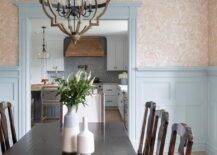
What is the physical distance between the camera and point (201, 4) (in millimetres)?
4887

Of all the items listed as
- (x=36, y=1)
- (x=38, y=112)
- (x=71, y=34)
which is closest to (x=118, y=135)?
(x=71, y=34)

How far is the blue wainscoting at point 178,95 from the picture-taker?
483 centimetres

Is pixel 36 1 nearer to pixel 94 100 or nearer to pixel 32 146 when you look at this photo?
pixel 94 100

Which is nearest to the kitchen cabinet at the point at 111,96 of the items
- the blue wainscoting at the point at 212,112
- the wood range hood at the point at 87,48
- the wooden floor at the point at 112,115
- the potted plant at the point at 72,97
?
the wooden floor at the point at 112,115

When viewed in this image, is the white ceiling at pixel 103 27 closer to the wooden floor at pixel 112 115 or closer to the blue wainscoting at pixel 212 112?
the wooden floor at pixel 112 115

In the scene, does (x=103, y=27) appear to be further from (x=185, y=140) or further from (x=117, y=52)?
→ (x=185, y=140)

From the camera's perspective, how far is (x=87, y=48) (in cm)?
1123

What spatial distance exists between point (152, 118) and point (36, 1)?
297 centimetres

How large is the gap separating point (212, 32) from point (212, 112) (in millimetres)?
1225

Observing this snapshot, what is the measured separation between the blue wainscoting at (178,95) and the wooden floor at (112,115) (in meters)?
3.59

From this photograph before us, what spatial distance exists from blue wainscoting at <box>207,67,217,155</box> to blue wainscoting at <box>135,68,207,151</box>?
0.29 feet

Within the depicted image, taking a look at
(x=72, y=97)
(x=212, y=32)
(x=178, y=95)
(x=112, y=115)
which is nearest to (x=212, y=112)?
(x=178, y=95)

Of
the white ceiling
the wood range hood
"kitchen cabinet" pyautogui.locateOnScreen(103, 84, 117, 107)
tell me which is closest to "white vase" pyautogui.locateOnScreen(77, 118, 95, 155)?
the white ceiling

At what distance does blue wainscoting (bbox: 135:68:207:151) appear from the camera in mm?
4832
